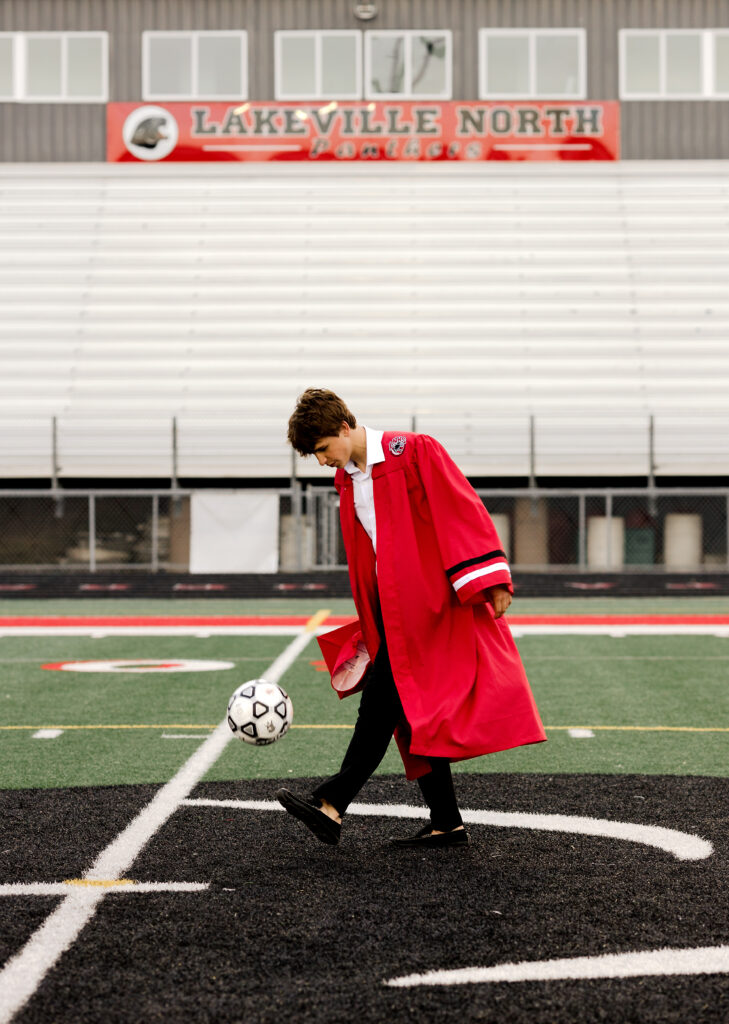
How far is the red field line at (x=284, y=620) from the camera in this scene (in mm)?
14156

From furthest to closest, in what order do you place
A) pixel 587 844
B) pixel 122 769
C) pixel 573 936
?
pixel 122 769 < pixel 587 844 < pixel 573 936

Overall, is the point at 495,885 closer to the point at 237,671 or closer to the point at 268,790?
the point at 268,790

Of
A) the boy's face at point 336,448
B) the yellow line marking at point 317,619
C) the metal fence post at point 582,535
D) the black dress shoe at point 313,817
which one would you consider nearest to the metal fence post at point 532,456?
the metal fence post at point 582,535

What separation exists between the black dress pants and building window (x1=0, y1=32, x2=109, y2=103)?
27.0 meters

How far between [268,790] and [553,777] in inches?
52.8

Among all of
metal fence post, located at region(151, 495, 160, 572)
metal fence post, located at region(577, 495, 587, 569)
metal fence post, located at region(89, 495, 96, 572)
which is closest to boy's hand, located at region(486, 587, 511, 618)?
metal fence post, located at region(577, 495, 587, 569)

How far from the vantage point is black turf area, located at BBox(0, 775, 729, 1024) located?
121 inches

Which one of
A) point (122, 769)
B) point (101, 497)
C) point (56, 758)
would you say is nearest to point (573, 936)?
point (122, 769)

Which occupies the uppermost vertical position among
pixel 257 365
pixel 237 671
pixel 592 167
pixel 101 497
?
pixel 592 167

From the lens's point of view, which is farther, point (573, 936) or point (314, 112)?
point (314, 112)

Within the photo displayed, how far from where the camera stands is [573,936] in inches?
142

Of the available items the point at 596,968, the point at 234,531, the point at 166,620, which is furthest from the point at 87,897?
the point at 234,531

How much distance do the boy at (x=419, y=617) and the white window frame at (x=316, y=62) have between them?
25.9m

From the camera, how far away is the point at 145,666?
1038 centimetres
